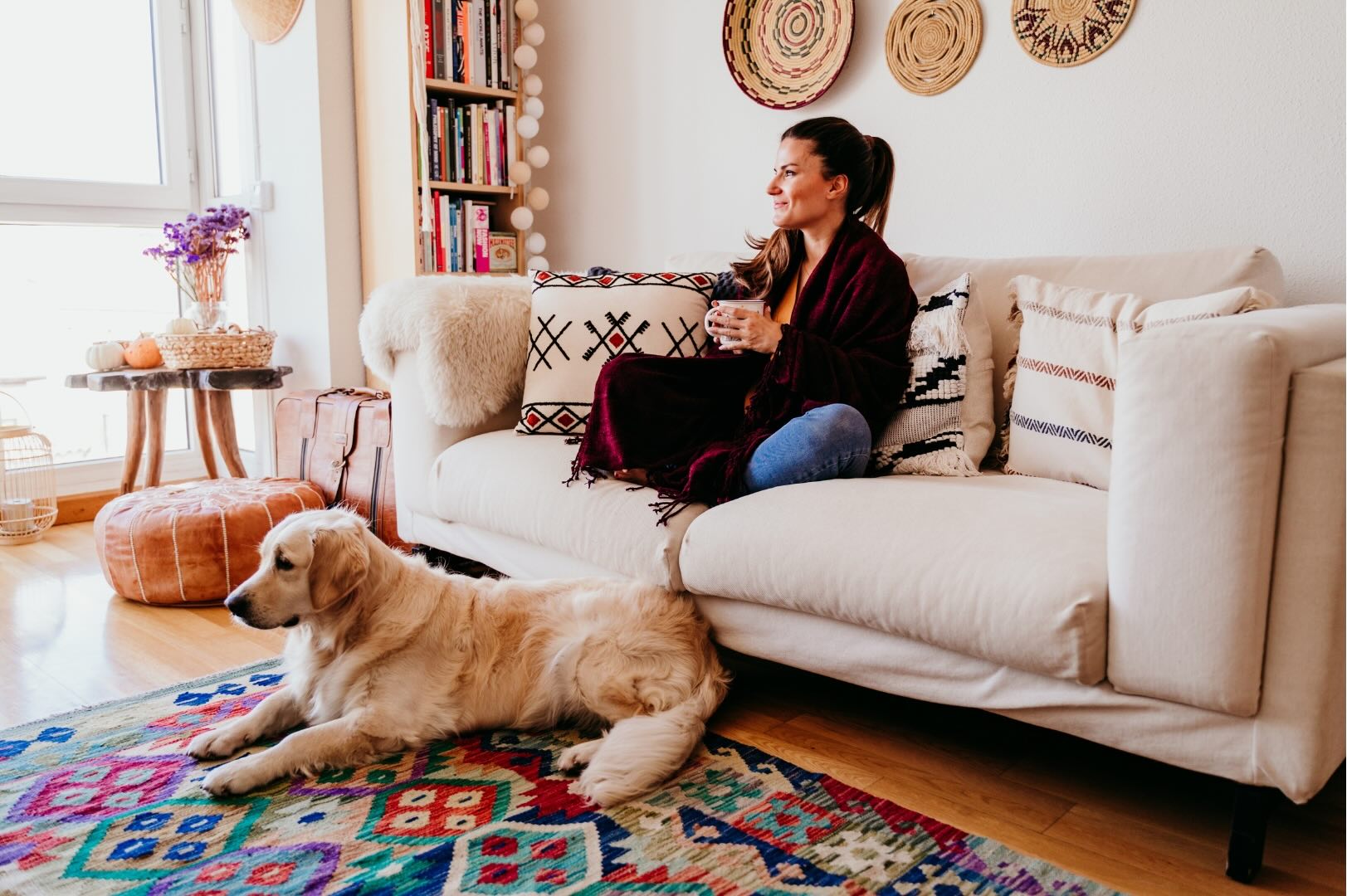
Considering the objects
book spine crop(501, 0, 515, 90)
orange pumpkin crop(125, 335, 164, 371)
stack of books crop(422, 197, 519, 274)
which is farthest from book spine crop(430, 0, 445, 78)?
orange pumpkin crop(125, 335, 164, 371)

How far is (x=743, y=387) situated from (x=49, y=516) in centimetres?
252

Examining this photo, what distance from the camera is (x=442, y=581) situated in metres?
1.80

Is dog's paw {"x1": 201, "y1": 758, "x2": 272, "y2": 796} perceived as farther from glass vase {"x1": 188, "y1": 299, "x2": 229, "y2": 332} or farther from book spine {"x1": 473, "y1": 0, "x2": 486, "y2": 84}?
book spine {"x1": 473, "y1": 0, "x2": 486, "y2": 84}

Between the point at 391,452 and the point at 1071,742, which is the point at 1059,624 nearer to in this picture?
the point at 1071,742

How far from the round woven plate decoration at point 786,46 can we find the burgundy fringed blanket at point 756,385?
86cm

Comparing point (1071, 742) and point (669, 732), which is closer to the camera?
point (669, 732)

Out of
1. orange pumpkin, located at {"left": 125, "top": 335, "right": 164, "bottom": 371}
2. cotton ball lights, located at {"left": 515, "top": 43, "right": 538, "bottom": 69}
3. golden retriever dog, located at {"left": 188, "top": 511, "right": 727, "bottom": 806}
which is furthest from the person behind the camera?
cotton ball lights, located at {"left": 515, "top": 43, "right": 538, "bottom": 69}

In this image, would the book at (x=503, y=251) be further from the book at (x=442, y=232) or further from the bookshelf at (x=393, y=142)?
the book at (x=442, y=232)

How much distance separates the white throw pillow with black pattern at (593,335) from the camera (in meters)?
2.41

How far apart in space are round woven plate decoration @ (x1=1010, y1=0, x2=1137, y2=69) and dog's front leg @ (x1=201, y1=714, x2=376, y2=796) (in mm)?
2129

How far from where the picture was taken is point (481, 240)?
366 centimetres

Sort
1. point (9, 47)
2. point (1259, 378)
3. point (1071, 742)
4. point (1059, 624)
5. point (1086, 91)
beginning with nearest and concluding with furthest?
point (1259, 378), point (1059, 624), point (1071, 742), point (1086, 91), point (9, 47)

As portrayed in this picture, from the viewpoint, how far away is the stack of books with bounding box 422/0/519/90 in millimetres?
3447

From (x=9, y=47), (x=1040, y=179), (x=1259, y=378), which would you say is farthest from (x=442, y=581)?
(x=9, y=47)
